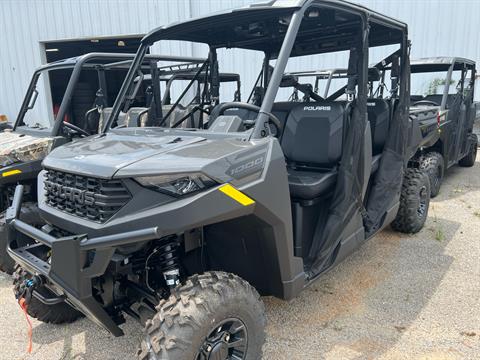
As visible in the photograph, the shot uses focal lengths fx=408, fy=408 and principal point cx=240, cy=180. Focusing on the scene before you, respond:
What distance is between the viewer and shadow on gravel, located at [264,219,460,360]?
266 cm

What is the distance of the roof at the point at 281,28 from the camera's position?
2490mm

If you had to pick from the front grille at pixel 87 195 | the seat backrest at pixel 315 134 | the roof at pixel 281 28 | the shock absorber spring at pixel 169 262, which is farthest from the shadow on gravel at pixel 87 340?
the roof at pixel 281 28

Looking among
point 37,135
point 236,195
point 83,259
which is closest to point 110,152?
point 83,259

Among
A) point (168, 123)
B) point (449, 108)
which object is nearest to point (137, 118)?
point (168, 123)

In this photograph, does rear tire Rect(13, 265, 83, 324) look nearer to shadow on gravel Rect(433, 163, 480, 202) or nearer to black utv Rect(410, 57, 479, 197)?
black utv Rect(410, 57, 479, 197)

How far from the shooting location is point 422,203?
4.50 m

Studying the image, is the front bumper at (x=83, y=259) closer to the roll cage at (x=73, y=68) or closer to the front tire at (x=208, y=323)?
the front tire at (x=208, y=323)

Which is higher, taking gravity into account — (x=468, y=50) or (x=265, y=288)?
(x=468, y=50)

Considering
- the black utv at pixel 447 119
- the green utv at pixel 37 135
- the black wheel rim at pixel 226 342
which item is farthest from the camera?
the black utv at pixel 447 119

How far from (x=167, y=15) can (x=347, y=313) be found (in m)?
9.26

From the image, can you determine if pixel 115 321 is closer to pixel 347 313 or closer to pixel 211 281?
pixel 211 281

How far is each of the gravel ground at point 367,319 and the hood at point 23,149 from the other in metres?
1.14

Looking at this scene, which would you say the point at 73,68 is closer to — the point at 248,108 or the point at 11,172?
the point at 11,172

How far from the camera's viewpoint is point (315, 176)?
3.01 m
